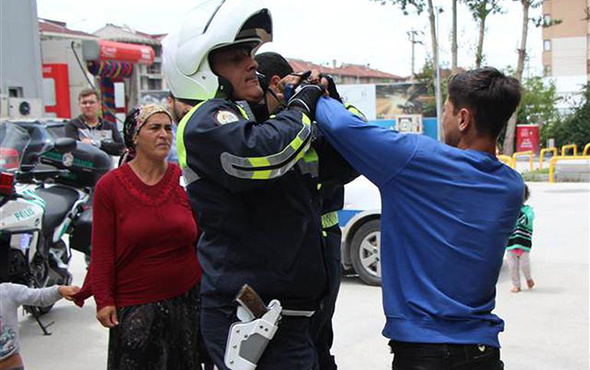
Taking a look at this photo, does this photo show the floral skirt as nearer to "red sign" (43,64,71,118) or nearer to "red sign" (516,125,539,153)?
"red sign" (43,64,71,118)

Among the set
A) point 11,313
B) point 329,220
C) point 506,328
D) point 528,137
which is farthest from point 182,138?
point 528,137

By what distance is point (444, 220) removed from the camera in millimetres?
2287

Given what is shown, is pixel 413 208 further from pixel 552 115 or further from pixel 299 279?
pixel 552 115

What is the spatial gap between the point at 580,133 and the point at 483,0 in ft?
31.5

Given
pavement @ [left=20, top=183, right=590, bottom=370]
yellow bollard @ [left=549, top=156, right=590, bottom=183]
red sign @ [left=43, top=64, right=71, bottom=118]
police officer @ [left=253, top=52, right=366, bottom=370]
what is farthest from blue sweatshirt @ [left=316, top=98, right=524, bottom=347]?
yellow bollard @ [left=549, top=156, right=590, bottom=183]

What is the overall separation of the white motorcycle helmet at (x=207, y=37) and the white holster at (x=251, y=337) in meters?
0.73

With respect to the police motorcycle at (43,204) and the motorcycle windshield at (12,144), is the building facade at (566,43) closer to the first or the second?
the police motorcycle at (43,204)

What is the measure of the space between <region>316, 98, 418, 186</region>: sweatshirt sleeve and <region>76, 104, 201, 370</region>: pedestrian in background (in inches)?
67.7

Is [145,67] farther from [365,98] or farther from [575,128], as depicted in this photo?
[575,128]

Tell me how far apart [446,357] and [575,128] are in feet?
106

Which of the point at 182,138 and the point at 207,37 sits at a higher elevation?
the point at 207,37

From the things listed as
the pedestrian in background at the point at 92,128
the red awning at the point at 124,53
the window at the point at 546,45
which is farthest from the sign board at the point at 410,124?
the window at the point at 546,45

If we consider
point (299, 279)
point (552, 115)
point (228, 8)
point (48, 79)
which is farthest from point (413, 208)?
point (552, 115)

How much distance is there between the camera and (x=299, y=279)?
92.9 inches
